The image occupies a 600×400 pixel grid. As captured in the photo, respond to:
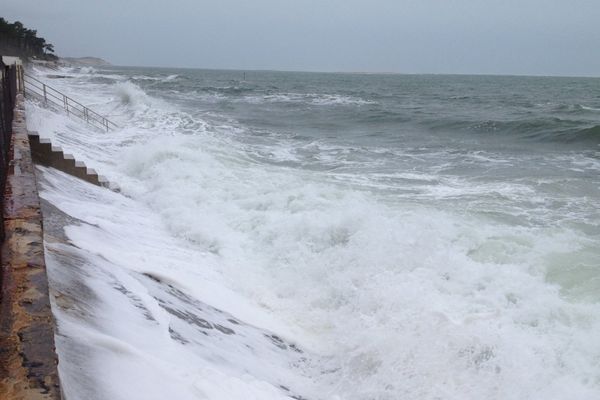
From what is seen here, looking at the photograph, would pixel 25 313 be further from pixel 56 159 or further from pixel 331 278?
pixel 56 159

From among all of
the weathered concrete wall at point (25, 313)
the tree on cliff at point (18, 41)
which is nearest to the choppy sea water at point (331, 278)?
the weathered concrete wall at point (25, 313)

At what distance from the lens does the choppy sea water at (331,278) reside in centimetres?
404

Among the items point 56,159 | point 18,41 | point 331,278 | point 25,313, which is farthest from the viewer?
point 18,41

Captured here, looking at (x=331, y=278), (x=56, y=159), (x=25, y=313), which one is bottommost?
(x=331, y=278)

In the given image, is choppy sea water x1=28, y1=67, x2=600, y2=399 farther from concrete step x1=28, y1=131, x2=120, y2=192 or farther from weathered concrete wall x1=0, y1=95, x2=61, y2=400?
concrete step x1=28, y1=131, x2=120, y2=192

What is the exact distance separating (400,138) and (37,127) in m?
13.3

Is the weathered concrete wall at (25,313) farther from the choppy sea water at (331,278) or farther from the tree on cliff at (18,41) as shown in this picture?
the tree on cliff at (18,41)

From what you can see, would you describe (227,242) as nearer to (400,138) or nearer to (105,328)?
(105,328)

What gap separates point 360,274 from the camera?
6418 millimetres

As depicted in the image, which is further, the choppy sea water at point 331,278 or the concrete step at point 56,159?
the concrete step at point 56,159

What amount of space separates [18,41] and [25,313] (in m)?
76.6

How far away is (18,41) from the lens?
2630 inches

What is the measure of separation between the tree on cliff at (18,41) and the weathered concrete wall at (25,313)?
180ft

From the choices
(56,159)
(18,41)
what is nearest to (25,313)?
(56,159)
